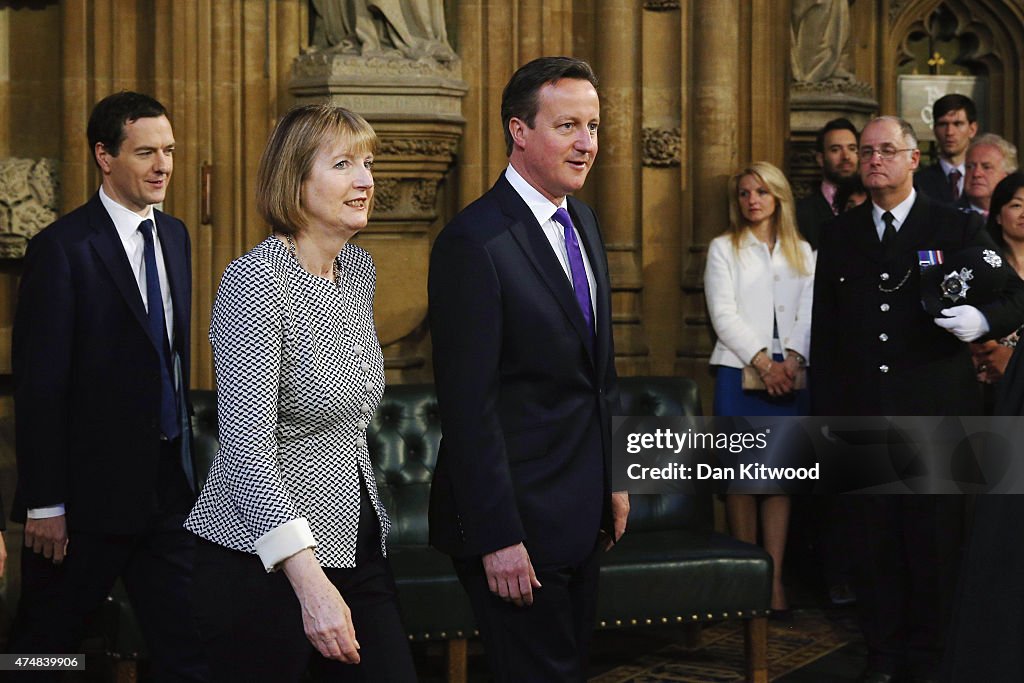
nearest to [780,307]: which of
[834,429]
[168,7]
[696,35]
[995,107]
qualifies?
[834,429]

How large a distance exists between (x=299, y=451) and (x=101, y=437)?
1.46 meters

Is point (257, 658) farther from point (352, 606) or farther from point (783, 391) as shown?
point (783, 391)

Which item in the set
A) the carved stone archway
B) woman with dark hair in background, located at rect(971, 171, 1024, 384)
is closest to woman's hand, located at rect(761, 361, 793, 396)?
woman with dark hair in background, located at rect(971, 171, 1024, 384)

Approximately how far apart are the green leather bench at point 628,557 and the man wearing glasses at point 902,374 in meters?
0.41

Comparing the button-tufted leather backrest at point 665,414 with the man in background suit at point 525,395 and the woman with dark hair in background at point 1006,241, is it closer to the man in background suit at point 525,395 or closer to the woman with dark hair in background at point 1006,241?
the woman with dark hair in background at point 1006,241

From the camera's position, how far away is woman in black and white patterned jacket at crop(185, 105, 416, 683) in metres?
2.98

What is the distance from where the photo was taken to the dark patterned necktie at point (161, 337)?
443cm

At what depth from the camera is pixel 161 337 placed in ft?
14.7

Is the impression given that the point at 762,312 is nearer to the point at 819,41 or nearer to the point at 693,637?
the point at 693,637

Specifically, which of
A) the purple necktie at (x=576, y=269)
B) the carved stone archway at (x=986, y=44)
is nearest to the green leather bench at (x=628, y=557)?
the purple necktie at (x=576, y=269)

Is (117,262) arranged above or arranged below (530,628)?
above

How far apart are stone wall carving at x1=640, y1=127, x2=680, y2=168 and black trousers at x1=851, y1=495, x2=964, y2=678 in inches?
92.1

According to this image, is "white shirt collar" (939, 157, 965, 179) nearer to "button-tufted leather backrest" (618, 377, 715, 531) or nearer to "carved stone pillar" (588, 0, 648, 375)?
"carved stone pillar" (588, 0, 648, 375)

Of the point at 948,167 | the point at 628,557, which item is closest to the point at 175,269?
the point at 628,557
